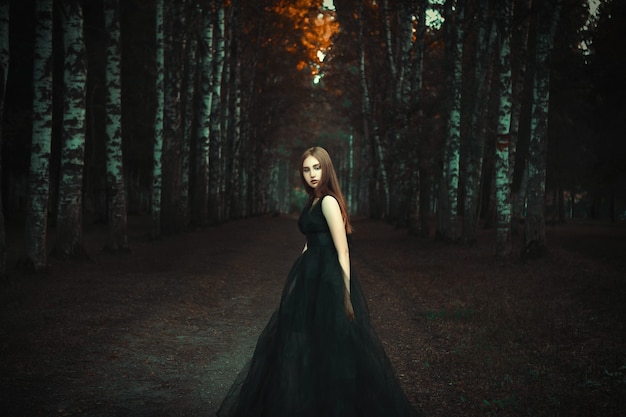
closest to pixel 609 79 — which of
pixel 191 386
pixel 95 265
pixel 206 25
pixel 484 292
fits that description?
pixel 484 292

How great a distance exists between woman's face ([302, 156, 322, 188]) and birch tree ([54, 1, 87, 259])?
1008 cm

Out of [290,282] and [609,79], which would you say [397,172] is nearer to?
[609,79]

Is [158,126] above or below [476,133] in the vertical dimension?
above

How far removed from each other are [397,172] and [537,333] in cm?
1698

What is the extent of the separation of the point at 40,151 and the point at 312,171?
367 inches

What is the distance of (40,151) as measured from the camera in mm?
11805

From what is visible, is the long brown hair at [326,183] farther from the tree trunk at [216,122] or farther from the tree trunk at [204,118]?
the tree trunk at [216,122]

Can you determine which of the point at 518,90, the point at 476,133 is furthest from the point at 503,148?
the point at 518,90

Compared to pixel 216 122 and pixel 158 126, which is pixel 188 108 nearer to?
pixel 158 126

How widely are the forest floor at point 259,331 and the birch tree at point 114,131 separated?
1604 mm

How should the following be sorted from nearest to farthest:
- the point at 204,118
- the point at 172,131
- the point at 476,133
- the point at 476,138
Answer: the point at 476,133, the point at 476,138, the point at 172,131, the point at 204,118

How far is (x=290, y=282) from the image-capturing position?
4.88m

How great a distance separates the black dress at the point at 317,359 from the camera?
436cm

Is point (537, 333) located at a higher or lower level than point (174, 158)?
lower
